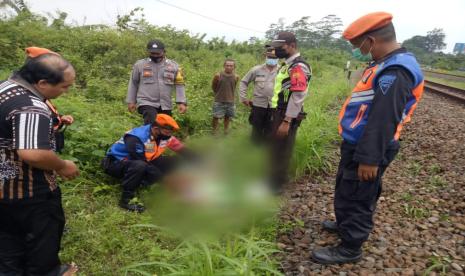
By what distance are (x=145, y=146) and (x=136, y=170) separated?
0.94ft

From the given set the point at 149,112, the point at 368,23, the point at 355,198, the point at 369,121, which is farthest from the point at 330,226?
the point at 149,112

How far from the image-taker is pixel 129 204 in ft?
10.6

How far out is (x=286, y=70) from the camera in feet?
11.4

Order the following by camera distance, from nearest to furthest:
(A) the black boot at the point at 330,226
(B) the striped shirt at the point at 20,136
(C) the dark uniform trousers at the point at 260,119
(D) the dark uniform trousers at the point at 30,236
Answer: (B) the striped shirt at the point at 20,136
(D) the dark uniform trousers at the point at 30,236
(A) the black boot at the point at 330,226
(C) the dark uniform trousers at the point at 260,119

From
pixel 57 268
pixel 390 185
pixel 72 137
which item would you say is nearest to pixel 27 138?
pixel 57 268

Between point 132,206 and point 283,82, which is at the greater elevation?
point 283,82

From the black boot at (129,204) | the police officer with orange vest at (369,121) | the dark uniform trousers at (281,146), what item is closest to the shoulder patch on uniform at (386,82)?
the police officer with orange vest at (369,121)

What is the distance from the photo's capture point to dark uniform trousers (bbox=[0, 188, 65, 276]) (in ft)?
6.16

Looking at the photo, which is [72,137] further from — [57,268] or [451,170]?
[451,170]

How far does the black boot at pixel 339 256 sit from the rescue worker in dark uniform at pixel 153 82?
2649mm

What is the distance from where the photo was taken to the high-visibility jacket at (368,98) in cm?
202

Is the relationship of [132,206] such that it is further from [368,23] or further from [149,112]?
[368,23]

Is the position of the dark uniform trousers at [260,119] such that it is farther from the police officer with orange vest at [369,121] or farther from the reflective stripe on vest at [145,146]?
the police officer with orange vest at [369,121]

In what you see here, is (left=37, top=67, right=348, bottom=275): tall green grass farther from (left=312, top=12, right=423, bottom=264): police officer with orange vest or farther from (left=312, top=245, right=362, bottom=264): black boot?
(left=312, top=12, right=423, bottom=264): police officer with orange vest
